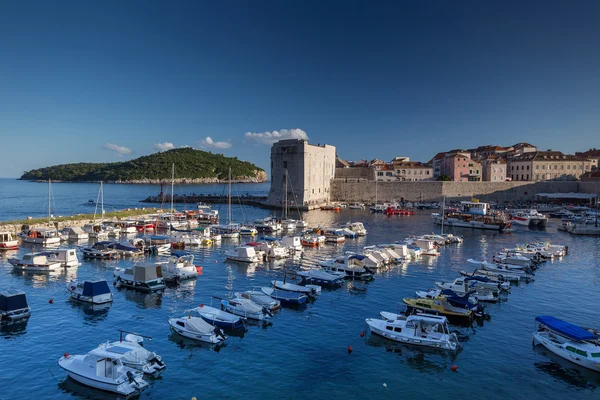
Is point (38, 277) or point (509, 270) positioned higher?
point (509, 270)

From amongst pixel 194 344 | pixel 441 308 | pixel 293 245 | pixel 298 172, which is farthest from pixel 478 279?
pixel 298 172

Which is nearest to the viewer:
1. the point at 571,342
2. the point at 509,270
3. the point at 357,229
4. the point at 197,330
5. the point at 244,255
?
the point at 571,342

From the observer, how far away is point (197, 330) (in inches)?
672

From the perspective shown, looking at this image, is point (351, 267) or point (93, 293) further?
point (351, 267)

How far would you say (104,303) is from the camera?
2147cm

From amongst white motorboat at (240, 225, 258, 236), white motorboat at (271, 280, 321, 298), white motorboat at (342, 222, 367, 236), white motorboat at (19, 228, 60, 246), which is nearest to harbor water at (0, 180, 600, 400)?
white motorboat at (271, 280, 321, 298)

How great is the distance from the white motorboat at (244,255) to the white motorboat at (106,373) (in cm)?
1793

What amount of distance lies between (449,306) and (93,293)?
55.4 feet

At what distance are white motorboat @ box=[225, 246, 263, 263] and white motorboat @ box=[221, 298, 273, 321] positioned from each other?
37.5ft

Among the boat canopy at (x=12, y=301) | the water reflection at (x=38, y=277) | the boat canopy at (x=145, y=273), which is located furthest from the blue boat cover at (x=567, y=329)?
the water reflection at (x=38, y=277)

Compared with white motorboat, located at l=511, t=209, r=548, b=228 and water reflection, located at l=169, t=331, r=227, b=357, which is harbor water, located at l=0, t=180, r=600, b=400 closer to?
water reflection, located at l=169, t=331, r=227, b=357

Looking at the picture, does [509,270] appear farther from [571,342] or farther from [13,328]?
[13,328]

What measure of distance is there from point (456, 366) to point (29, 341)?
52.1 feet

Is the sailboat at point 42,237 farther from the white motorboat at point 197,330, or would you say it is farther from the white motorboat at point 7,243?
the white motorboat at point 197,330
